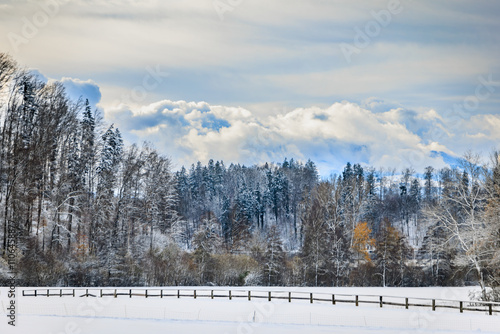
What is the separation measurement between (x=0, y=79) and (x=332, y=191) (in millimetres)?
45698

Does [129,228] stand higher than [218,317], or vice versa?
[129,228]

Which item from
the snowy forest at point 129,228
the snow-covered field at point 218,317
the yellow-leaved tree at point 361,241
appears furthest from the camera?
the yellow-leaved tree at point 361,241

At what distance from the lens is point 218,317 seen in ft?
85.8

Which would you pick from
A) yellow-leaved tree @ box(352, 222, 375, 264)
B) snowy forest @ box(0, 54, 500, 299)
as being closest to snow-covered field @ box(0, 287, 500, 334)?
snowy forest @ box(0, 54, 500, 299)

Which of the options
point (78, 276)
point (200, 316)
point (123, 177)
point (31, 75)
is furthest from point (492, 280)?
point (31, 75)

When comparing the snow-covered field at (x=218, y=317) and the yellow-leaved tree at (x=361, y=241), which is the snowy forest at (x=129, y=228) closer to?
the yellow-leaved tree at (x=361, y=241)

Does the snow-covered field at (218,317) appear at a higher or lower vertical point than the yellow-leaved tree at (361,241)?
lower

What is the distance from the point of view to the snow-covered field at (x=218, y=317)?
22062 millimetres

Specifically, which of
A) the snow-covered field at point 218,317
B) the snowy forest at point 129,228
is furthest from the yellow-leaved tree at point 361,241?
the snow-covered field at point 218,317

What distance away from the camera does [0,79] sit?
38.6 meters

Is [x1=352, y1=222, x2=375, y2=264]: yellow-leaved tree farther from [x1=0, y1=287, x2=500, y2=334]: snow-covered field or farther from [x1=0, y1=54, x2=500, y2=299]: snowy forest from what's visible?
[x1=0, y1=287, x2=500, y2=334]: snow-covered field

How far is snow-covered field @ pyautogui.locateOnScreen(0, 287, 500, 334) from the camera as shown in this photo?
2206cm

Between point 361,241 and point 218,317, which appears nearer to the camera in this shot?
point 218,317

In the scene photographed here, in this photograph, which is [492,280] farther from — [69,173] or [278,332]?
[69,173]
